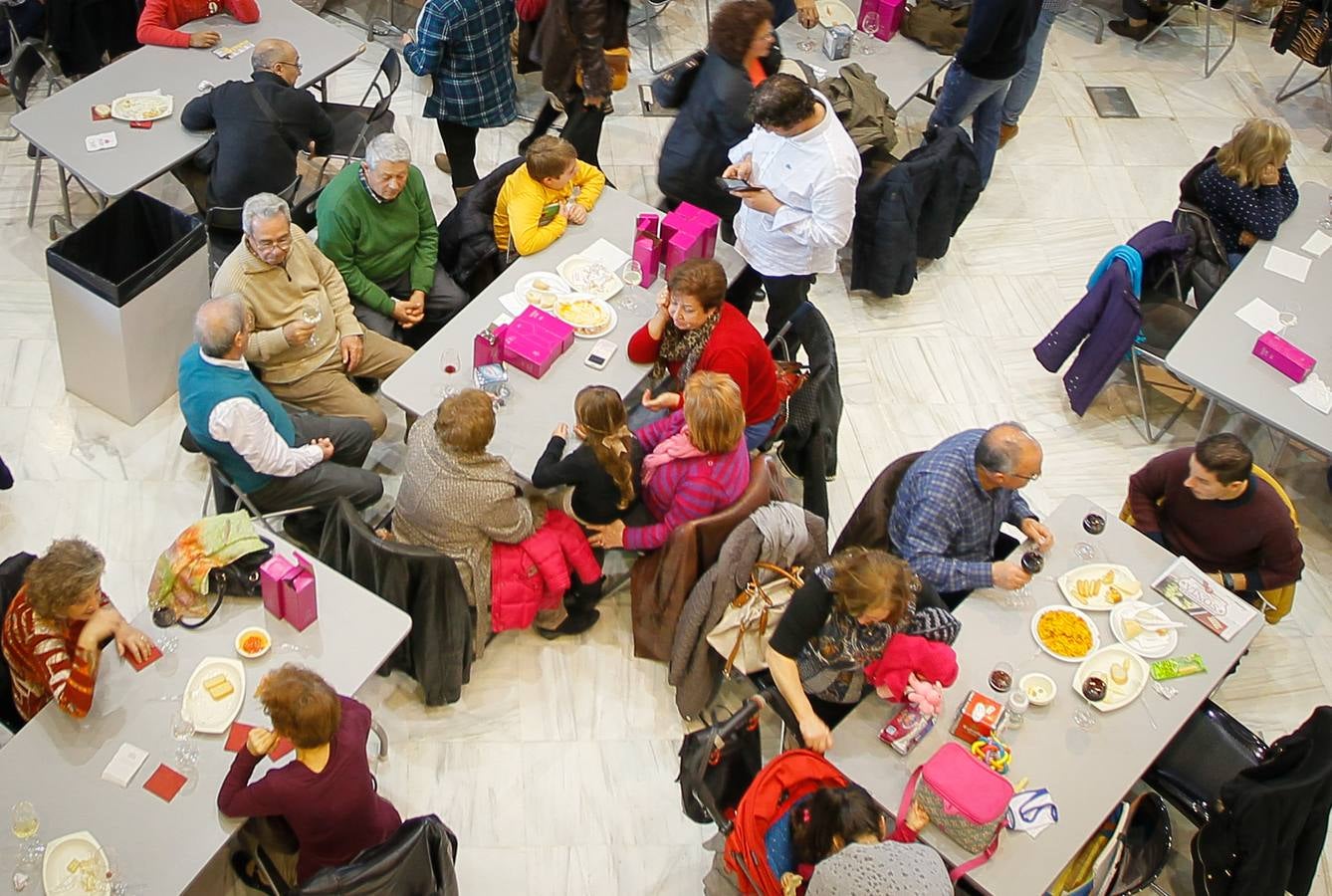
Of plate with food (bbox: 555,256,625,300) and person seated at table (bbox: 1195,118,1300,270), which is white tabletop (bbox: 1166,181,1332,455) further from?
plate with food (bbox: 555,256,625,300)

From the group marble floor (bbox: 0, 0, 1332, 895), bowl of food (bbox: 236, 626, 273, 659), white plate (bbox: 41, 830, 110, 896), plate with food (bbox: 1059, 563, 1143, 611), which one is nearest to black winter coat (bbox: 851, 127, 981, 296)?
marble floor (bbox: 0, 0, 1332, 895)

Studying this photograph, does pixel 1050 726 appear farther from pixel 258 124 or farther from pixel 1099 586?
pixel 258 124

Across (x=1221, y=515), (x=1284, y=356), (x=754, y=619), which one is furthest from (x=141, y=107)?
(x=1284, y=356)

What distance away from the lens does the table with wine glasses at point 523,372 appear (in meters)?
4.75

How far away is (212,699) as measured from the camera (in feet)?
12.6

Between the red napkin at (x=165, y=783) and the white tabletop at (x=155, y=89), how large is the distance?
109 inches

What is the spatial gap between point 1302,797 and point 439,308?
3810mm

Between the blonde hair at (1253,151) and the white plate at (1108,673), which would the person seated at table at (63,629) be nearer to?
the white plate at (1108,673)

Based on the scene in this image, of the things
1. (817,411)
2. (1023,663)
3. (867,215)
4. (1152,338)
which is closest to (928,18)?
(867,215)

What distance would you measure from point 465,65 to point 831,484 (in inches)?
104

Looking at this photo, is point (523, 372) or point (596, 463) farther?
point (523, 372)

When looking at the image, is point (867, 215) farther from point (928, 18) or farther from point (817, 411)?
point (817, 411)

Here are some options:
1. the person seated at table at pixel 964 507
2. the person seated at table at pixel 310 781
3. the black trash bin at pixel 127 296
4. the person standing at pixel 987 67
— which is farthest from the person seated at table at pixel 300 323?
the person standing at pixel 987 67

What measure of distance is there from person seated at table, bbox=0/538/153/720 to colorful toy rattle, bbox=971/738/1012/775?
2605mm
